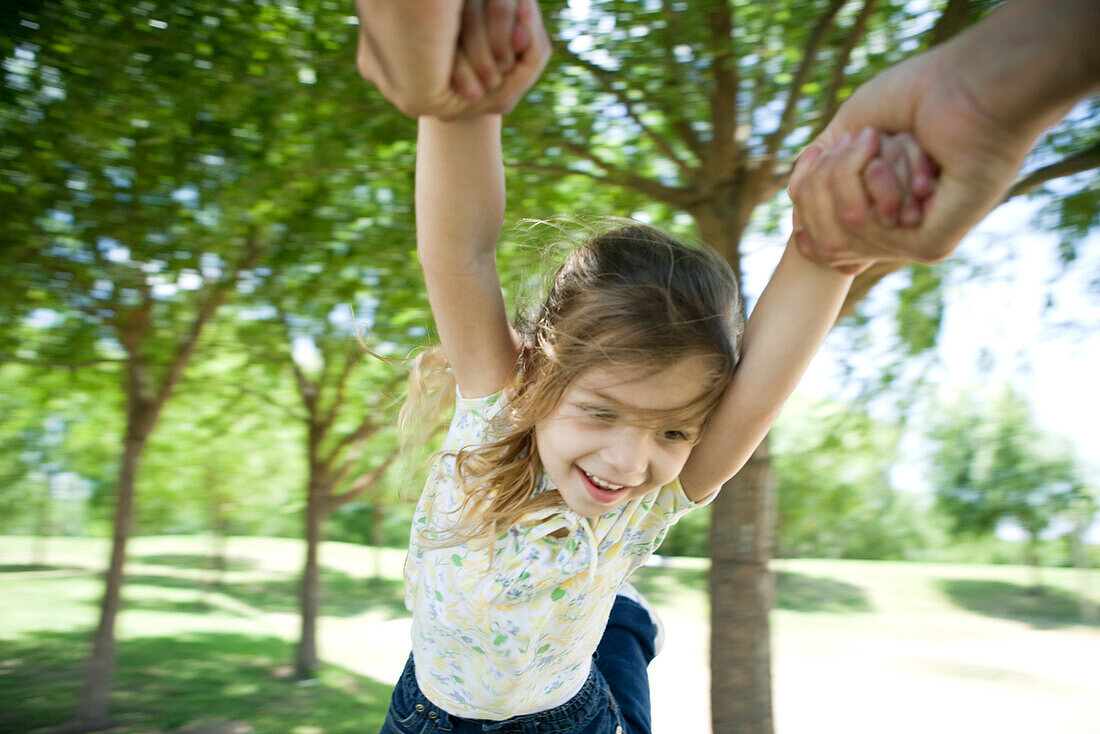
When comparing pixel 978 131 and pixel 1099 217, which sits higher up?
pixel 1099 217

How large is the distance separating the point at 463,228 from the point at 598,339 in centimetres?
41

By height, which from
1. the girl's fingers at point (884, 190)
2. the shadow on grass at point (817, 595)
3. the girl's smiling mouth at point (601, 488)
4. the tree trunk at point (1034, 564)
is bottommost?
the shadow on grass at point (817, 595)

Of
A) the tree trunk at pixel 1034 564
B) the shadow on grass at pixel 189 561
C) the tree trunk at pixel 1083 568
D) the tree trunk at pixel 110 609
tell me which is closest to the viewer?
the tree trunk at pixel 110 609

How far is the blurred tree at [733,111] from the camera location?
3.80 m

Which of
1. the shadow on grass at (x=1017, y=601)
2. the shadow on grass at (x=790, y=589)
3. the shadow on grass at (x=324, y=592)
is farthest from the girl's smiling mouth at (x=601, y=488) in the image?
the shadow on grass at (x=790, y=589)

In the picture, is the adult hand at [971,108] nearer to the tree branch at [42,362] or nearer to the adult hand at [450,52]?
the adult hand at [450,52]

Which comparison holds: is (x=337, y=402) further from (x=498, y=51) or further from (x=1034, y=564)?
(x=1034, y=564)

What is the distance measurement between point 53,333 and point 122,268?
1236 mm

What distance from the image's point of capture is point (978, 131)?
0.85 m

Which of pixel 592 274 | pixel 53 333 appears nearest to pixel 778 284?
pixel 592 274

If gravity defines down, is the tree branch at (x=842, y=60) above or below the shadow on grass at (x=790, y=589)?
above

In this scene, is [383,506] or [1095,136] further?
[383,506]

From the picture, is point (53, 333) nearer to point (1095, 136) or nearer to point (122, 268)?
point (122, 268)

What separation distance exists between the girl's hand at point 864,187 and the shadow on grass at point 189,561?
61.2 feet
